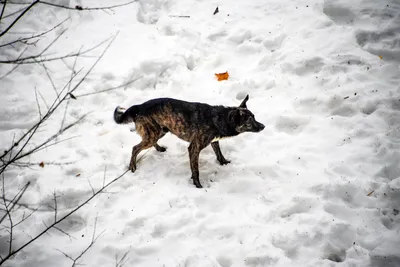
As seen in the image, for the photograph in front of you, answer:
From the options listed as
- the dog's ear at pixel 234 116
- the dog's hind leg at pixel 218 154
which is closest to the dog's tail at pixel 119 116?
the dog's hind leg at pixel 218 154

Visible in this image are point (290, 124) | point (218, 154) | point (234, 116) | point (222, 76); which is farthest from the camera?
point (222, 76)

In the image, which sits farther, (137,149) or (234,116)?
(137,149)

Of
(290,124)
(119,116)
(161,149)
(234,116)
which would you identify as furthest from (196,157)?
(290,124)

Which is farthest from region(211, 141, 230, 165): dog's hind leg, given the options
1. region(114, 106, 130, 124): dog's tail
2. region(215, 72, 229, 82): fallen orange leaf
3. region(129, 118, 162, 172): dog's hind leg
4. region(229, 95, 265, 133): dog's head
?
region(215, 72, 229, 82): fallen orange leaf

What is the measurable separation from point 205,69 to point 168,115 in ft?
10.9

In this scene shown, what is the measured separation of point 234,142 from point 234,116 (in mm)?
1151

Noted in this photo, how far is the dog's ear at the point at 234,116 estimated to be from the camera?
5055 mm

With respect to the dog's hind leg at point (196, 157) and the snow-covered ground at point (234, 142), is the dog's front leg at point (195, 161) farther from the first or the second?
the snow-covered ground at point (234, 142)

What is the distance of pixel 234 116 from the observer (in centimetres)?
507

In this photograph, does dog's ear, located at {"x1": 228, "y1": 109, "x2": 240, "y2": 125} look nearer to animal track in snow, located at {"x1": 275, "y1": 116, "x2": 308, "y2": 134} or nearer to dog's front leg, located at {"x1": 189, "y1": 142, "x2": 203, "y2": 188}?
dog's front leg, located at {"x1": 189, "y1": 142, "x2": 203, "y2": 188}

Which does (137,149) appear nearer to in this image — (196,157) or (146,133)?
(146,133)

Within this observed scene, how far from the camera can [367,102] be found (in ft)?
19.6

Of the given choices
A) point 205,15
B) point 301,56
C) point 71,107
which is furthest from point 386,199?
point 205,15

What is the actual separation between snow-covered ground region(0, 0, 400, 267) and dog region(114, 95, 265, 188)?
0.74m
